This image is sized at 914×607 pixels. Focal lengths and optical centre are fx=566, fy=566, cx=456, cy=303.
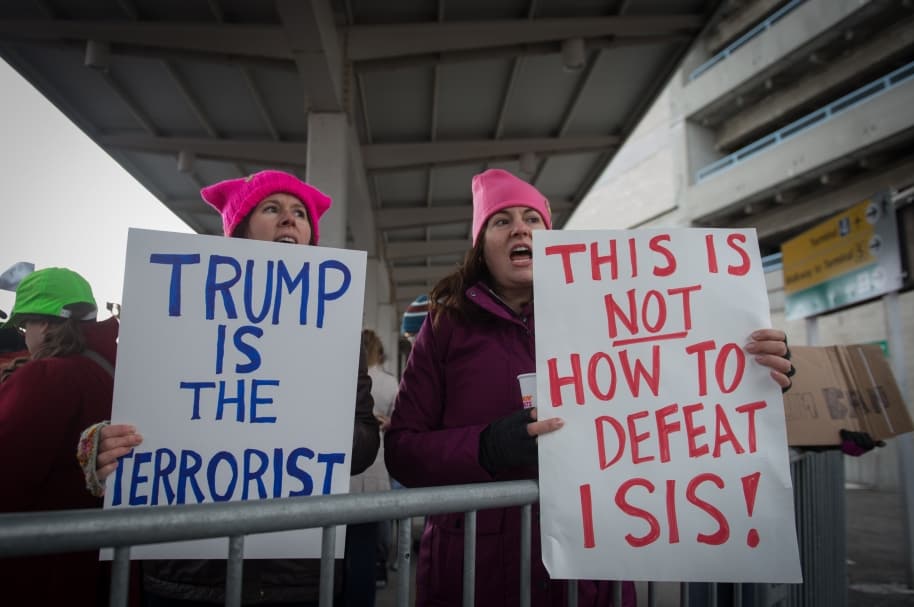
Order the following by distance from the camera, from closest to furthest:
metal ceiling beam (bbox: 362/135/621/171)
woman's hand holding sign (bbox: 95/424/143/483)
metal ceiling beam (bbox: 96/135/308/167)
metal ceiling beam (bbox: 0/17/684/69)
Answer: woman's hand holding sign (bbox: 95/424/143/483) < metal ceiling beam (bbox: 0/17/684/69) < metal ceiling beam (bbox: 96/135/308/167) < metal ceiling beam (bbox: 362/135/621/171)

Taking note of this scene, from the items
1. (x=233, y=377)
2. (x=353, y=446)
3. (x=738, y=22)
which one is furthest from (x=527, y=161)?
(x=738, y=22)

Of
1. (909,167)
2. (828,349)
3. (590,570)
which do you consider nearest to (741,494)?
(590,570)

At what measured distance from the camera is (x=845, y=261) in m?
6.29

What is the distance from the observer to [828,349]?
124 inches

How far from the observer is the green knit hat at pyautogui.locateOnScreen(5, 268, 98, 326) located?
194 centimetres

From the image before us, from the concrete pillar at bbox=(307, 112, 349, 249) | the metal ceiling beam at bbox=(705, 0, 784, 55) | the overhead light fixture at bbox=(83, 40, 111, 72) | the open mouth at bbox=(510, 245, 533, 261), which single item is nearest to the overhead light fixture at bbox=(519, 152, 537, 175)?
the concrete pillar at bbox=(307, 112, 349, 249)

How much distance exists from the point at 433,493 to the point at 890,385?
3.19m

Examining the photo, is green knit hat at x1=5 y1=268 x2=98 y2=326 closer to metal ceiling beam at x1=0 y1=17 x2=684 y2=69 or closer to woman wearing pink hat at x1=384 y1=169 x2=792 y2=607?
woman wearing pink hat at x1=384 y1=169 x2=792 y2=607

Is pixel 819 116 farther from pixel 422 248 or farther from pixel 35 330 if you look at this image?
pixel 35 330

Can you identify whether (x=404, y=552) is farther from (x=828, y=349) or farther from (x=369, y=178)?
(x=369, y=178)

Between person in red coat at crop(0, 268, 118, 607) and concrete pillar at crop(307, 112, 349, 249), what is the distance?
5.14 meters

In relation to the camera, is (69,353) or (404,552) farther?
(69,353)

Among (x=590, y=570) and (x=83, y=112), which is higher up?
(x=83, y=112)

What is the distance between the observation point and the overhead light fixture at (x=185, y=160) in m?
9.85
